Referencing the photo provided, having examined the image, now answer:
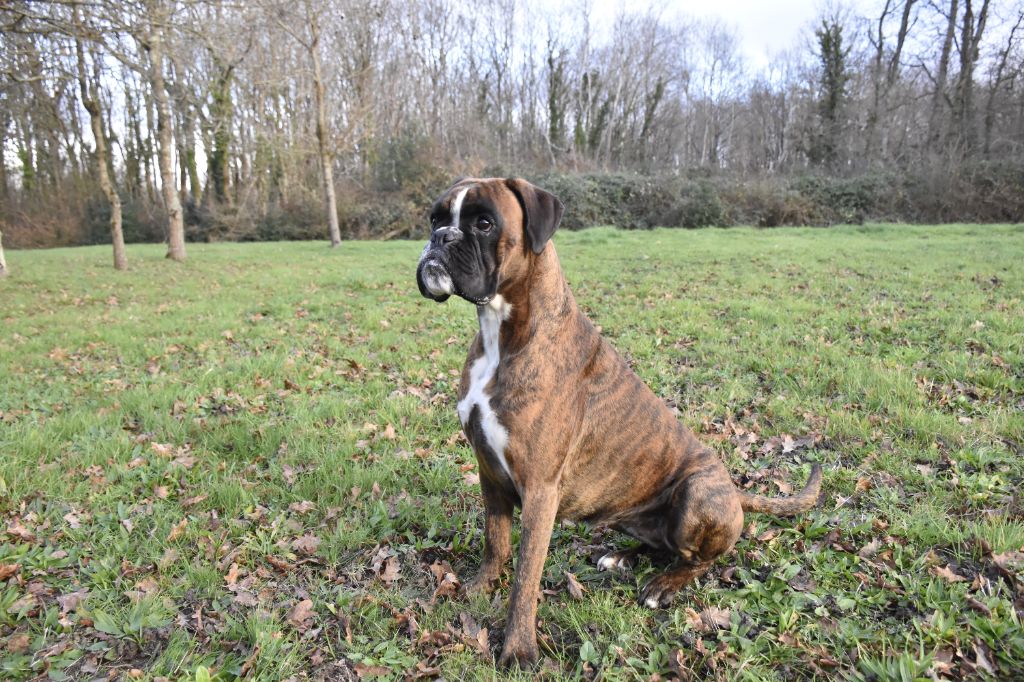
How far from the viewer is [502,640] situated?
8.66 ft

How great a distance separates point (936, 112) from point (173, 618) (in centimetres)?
3491

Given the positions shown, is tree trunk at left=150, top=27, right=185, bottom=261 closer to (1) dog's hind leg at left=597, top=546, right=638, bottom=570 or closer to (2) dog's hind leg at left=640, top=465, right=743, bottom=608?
(1) dog's hind leg at left=597, top=546, right=638, bottom=570

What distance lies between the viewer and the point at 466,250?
2.44 m

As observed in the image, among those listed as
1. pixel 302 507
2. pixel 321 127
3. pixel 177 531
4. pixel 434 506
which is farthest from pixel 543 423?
pixel 321 127

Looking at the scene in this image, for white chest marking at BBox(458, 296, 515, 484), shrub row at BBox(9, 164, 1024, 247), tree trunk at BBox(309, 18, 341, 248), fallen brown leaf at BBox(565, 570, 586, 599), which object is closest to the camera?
white chest marking at BBox(458, 296, 515, 484)

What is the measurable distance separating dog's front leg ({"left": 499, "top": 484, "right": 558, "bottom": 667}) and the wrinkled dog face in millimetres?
918

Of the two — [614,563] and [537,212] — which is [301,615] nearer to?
[614,563]

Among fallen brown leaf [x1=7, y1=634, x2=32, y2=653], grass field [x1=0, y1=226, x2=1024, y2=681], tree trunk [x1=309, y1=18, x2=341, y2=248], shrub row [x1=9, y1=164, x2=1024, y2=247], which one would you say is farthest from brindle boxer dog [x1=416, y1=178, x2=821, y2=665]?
shrub row [x1=9, y1=164, x2=1024, y2=247]

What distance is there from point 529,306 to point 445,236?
19.0 inches

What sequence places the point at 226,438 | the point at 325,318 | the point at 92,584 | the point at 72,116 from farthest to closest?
the point at 72,116
the point at 325,318
the point at 226,438
the point at 92,584

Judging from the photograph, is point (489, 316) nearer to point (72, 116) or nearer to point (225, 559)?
point (225, 559)

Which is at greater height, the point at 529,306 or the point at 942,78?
the point at 942,78

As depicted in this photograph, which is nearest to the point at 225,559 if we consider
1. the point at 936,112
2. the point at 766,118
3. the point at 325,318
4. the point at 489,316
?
the point at 489,316

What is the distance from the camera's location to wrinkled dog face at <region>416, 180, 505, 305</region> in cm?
242
